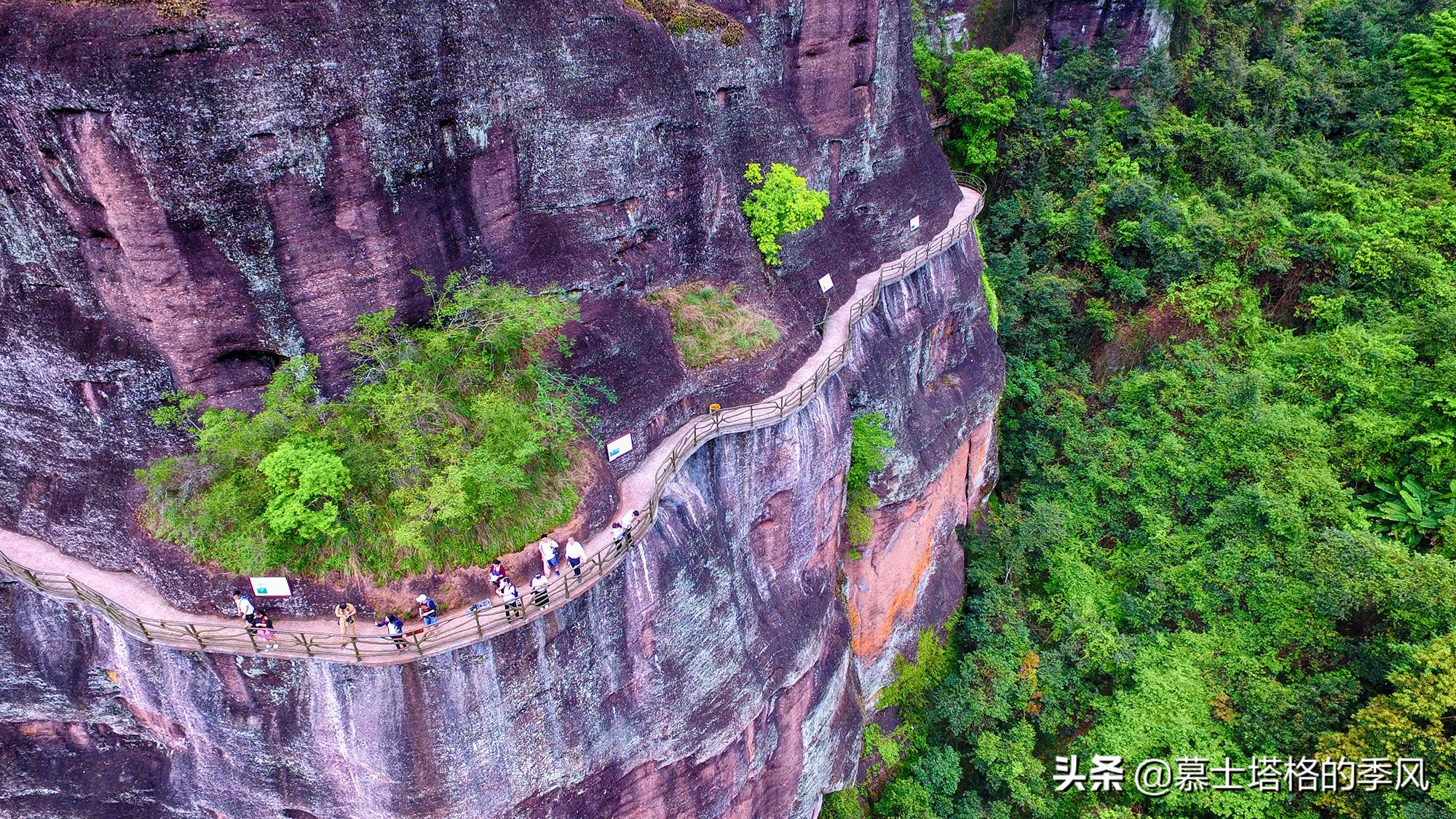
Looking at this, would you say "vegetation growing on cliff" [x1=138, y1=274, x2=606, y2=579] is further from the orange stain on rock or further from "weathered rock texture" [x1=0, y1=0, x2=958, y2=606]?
the orange stain on rock

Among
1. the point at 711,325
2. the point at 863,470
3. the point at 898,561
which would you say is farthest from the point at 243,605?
the point at 898,561

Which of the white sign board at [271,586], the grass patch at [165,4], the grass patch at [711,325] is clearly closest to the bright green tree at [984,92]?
the grass patch at [711,325]

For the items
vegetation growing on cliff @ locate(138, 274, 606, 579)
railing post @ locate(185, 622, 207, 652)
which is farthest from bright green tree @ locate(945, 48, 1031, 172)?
railing post @ locate(185, 622, 207, 652)

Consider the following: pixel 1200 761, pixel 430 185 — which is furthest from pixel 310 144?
pixel 1200 761

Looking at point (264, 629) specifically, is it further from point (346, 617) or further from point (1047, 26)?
point (1047, 26)

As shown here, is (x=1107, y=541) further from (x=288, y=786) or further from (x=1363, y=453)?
(x=288, y=786)

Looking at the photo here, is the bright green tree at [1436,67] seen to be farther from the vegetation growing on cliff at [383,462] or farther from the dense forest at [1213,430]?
the vegetation growing on cliff at [383,462]
